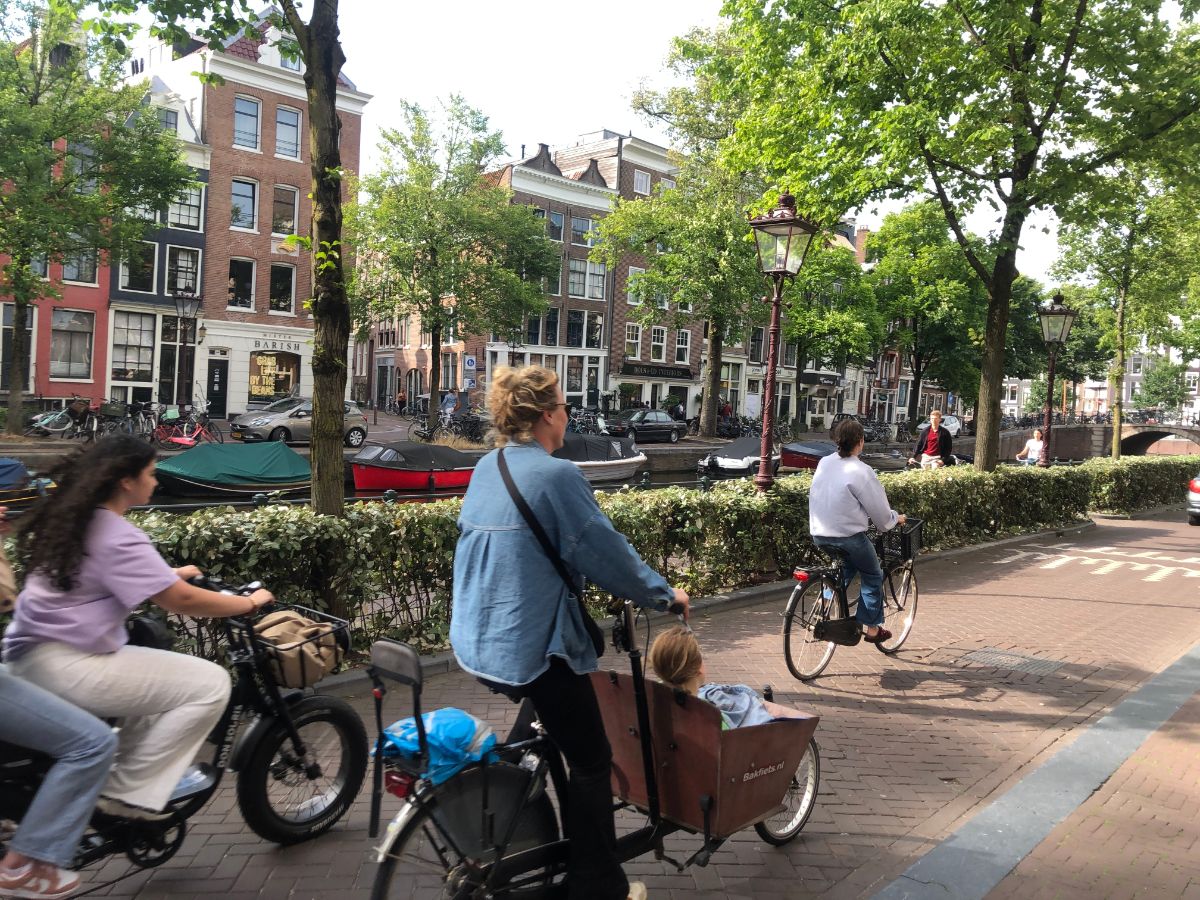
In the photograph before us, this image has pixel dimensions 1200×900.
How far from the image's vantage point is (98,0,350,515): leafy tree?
17.6 feet

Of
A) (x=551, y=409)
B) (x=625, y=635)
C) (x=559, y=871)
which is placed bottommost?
(x=559, y=871)

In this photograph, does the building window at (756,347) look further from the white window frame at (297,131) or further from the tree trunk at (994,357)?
the tree trunk at (994,357)

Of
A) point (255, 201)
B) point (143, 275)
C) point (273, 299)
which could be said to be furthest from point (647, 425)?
point (143, 275)

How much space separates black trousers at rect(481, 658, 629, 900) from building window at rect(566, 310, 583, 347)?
40649 mm

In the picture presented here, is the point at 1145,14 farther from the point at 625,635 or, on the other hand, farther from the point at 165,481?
the point at 165,481

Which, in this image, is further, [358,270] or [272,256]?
[272,256]

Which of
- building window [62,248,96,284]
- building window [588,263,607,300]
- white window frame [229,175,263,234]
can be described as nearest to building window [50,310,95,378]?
building window [62,248,96,284]

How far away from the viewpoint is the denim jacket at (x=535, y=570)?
8.00ft

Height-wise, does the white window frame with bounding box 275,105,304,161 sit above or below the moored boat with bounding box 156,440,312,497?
above

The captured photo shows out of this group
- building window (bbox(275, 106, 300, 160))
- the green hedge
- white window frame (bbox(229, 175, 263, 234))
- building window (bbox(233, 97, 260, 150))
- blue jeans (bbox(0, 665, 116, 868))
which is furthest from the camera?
building window (bbox(275, 106, 300, 160))

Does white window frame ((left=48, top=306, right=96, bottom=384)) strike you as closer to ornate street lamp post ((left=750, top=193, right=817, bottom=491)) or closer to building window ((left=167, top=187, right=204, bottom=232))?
building window ((left=167, top=187, right=204, bottom=232))

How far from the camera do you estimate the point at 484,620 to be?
2.51 meters

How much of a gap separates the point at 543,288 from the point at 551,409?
32044 millimetres

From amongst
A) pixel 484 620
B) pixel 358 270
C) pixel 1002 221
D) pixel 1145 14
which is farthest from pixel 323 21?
pixel 358 270
